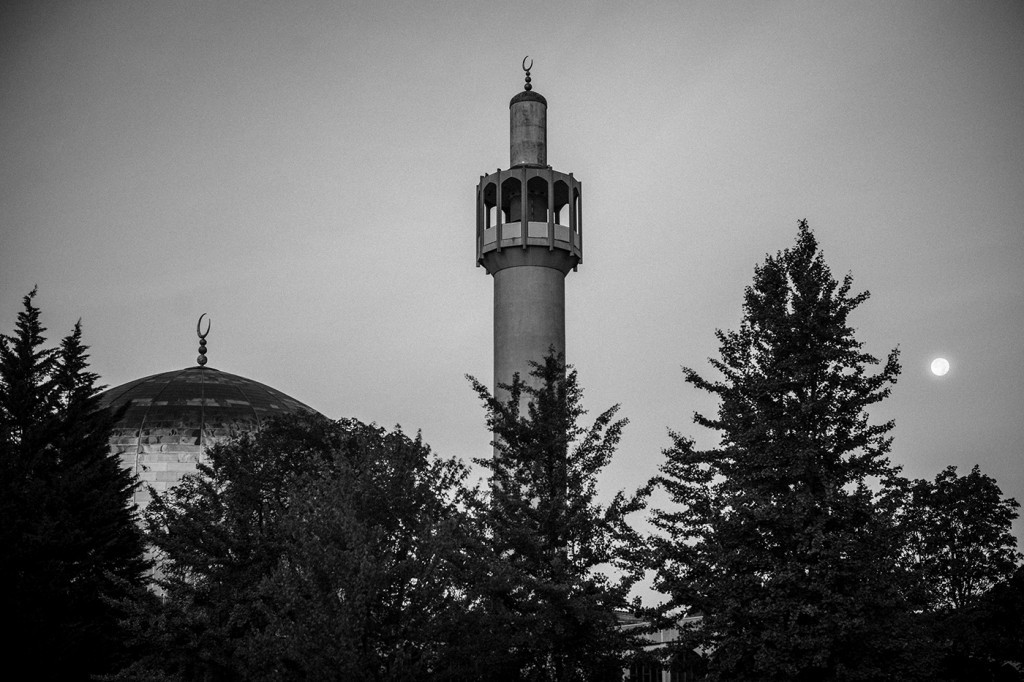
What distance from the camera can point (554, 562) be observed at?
29672 millimetres

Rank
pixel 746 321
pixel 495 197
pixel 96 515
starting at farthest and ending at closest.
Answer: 1. pixel 495 197
2. pixel 96 515
3. pixel 746 321

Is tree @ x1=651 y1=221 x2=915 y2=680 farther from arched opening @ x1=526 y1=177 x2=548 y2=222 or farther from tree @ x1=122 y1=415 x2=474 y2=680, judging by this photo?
arched opening @ x1=526 y1=177 x2=548 y2=222

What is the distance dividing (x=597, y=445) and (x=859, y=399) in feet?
24.8

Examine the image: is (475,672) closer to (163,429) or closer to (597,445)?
(597,445)

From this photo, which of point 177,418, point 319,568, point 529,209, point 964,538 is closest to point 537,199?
point 529,209

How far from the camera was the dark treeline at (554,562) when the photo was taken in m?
27.0

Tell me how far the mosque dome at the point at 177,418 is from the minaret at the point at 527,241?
20.2 meters

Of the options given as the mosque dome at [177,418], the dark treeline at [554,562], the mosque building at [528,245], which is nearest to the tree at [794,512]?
the dark treeline at [554,562]

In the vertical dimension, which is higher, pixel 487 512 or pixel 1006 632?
pixel 487 512

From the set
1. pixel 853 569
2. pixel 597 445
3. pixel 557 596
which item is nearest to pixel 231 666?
pixel 557 596

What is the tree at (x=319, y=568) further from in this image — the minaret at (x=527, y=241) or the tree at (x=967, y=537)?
the tree at (x=967, y=537)

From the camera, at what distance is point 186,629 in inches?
1291

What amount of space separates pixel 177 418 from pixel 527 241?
29037mm

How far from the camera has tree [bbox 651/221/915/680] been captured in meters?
27.1
